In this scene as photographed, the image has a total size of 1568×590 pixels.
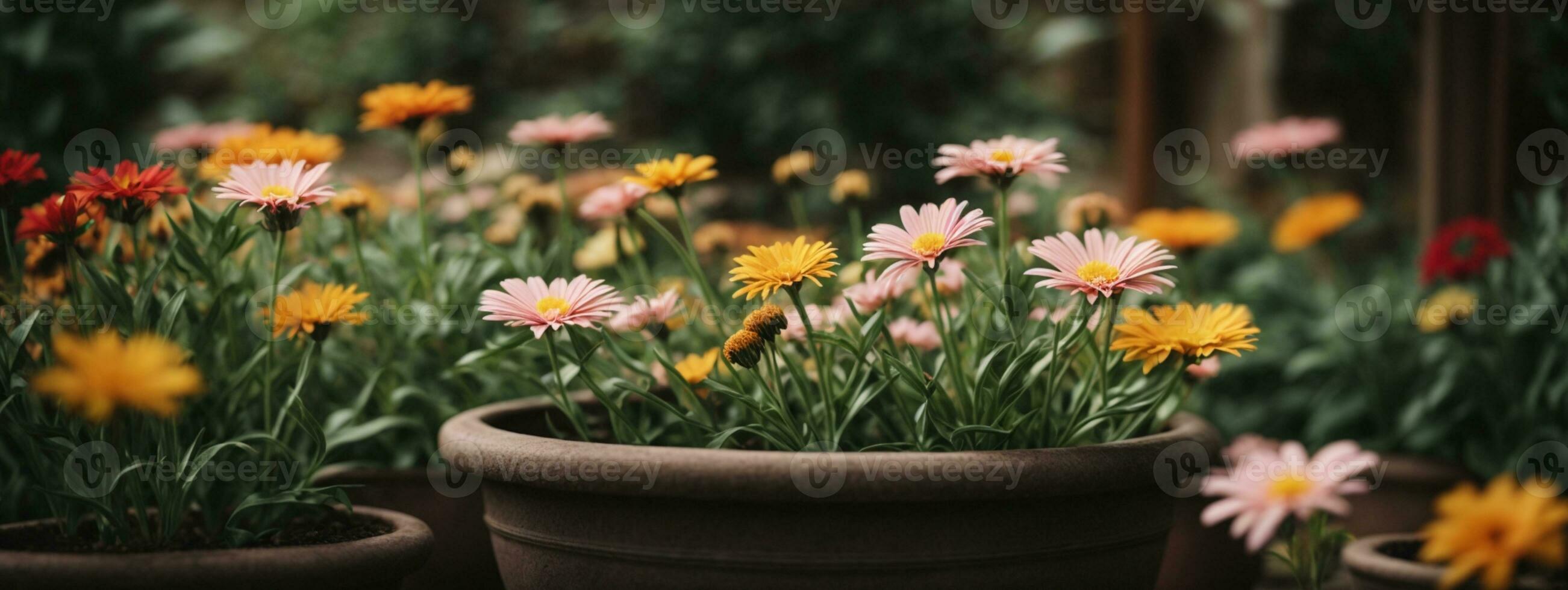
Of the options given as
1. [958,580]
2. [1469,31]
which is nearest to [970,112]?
[1469,31]

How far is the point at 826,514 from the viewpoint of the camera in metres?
0.85

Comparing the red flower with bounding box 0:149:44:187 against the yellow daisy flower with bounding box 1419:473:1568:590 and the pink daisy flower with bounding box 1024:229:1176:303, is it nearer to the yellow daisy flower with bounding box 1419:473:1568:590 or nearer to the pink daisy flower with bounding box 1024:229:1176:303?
the pink daisy flower with bounding box 1024:229:1176:303

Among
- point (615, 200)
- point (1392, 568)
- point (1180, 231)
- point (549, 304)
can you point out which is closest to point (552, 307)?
point (549, 304)

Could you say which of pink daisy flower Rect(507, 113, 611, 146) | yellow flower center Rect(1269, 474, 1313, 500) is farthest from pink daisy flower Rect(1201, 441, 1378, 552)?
pink daisy flower Rect(507, 113, 611, 146)

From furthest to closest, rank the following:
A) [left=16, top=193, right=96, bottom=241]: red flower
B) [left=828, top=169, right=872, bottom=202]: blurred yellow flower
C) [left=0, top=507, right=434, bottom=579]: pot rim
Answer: [left=828, top=169, right=872, bottom=202]: blurred yellow flower
[left=16, top=193, right=96, bottom=241]: red flower
[left=0, top=507, right=434, bottom=579]: pot rim

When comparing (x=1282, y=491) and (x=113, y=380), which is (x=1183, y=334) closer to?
(x=1282, y=491)

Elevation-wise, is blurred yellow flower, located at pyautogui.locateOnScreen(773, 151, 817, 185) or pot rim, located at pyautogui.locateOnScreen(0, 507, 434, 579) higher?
blurred yellow flower, located at pyautogui.locateOnScreen(773, 151, 817, 185)

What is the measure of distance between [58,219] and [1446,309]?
1.65 metres

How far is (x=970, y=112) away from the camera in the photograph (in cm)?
311

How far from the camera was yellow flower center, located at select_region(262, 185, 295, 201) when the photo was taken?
93 centimetres

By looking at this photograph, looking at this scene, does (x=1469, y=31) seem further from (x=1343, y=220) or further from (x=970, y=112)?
(x=970, y=112)

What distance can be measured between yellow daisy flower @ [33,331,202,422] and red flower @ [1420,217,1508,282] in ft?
5.08

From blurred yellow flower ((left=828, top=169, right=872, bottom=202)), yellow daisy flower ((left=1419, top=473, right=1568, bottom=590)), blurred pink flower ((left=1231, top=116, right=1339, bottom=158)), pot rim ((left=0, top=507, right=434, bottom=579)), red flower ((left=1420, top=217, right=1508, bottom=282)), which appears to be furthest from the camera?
blurred pink flower ((left=1231, top=116, right=1339, bottom=158))

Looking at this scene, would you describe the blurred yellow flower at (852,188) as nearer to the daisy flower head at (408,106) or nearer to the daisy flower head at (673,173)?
the daisy flower head at (673,173)
